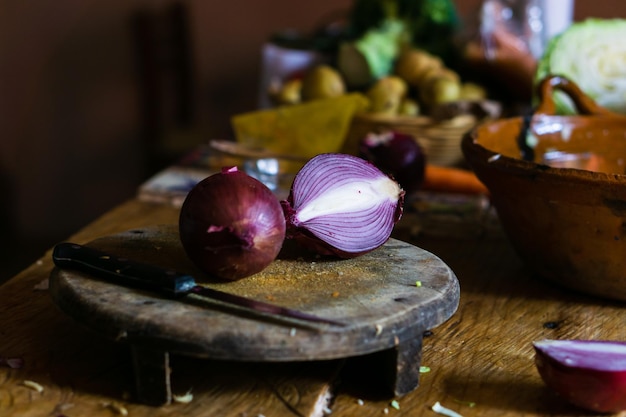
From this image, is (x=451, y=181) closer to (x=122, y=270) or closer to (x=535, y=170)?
(x=535, y=170)

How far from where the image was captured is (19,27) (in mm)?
3000

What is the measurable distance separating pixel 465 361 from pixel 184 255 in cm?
34

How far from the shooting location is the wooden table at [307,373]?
73 centimetres

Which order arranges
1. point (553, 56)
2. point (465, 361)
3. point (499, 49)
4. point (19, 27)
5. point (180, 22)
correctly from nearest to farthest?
point (465, 361)
point (553, 56)
point (499, 49)
point (19, 27)
point (180, 22)

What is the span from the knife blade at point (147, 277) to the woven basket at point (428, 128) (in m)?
1.00

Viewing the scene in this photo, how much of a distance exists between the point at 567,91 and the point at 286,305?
80 centimetres

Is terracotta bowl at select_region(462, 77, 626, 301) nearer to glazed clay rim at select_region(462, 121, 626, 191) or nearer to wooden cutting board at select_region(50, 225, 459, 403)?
glazed clay rim at select_region(462, 121, 626, 191)

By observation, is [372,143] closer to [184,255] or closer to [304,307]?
[184,255]

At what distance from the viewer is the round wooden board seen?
68 cm

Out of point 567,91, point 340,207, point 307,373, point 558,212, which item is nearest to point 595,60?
point 567,91

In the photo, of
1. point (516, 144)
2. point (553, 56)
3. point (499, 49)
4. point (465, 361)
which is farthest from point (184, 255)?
point (499, 49)

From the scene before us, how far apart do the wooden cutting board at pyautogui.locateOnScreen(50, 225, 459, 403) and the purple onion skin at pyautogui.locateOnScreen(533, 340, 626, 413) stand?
110 millimetres

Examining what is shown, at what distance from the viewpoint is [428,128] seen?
1730 millimetres

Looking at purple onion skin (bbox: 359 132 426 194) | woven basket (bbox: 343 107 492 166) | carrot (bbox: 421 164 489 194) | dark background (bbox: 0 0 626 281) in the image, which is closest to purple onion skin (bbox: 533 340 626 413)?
purple onion skin (bbox: 359 132 426 194)
